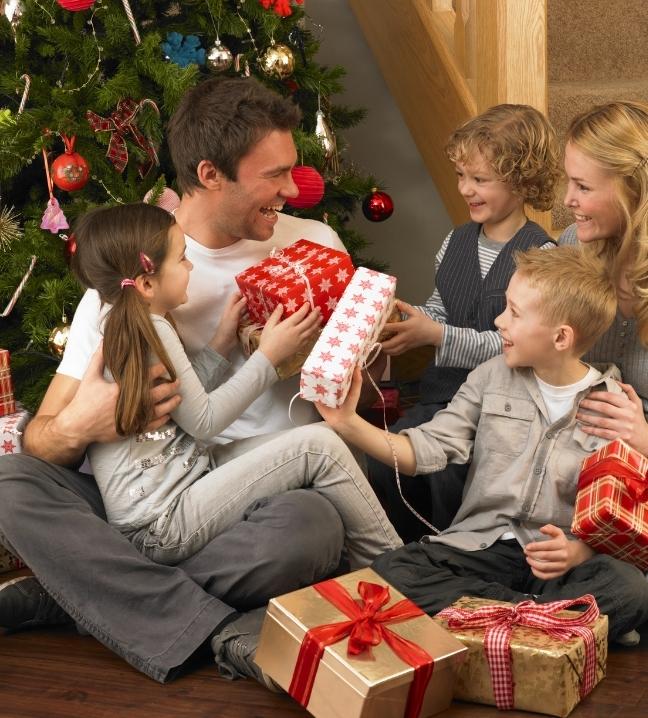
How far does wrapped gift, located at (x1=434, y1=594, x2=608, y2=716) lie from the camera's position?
169 centimetres

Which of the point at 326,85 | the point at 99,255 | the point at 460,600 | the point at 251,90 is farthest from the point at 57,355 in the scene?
the point at 460,600

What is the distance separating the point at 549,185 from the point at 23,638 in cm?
146

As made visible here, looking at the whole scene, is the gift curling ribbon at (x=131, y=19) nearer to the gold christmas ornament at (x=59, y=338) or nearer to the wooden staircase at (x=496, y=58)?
the gold christmas ornament at (x=59, y=338)

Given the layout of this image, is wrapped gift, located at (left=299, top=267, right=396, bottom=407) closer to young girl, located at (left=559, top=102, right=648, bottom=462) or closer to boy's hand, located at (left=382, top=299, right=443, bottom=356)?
boy's hand, located at (left=382, top=299, right=443, bottom=356)

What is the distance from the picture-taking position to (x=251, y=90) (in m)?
2.31

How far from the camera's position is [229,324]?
2209 millimetres

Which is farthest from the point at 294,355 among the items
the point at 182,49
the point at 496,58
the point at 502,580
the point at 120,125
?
the point at 496,58

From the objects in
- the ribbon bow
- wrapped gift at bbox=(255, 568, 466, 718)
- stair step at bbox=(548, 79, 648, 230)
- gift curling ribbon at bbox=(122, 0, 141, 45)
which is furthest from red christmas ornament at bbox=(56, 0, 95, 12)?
wrapped gift at bbox=(255, 568, 466, 718)

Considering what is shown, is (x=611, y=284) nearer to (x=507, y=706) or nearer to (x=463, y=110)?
(x=507, y=706)

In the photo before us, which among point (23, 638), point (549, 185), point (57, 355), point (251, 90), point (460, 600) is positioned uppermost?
point (251, 90)

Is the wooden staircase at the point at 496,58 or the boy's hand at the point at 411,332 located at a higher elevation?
the wooden staircase at the point at 496,58

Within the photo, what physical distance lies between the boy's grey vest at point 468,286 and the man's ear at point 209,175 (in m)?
0.57

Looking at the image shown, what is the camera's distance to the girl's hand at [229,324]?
86.9 inches

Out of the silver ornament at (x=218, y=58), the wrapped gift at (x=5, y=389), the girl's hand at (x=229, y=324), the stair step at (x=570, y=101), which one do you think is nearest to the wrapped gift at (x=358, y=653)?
the girl's hand at (x=229, y=324)
